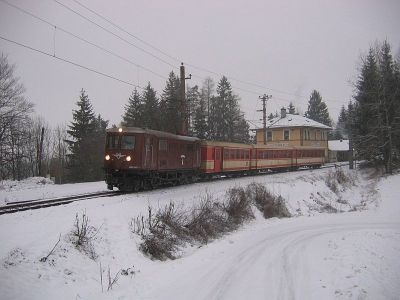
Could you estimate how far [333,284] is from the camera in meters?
10.8

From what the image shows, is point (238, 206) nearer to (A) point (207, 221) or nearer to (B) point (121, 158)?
(A) point (207, 221)

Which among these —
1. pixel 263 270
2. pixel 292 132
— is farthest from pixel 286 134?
pixel 263 270

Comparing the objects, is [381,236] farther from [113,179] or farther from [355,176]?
[355,176]

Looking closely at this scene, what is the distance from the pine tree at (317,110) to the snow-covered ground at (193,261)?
308 feet

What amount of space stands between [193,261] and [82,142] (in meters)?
40.9

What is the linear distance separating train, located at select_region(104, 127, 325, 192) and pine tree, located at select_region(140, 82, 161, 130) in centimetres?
1607

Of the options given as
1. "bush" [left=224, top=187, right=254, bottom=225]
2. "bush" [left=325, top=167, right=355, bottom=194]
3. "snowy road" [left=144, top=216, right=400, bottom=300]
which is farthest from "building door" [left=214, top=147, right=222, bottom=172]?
"snowy road" [left=144, top=216, right=400, bottom=300]

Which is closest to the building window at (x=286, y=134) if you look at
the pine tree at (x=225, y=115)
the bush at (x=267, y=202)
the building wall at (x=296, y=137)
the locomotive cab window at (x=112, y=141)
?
the building wall at (x=296, y=137)

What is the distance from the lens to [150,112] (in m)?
48.8

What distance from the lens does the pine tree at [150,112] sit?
156 ft

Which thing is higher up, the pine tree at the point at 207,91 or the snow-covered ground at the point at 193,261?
the pine tree at the point at 207,91

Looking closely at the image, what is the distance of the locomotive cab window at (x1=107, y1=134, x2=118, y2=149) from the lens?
19.8 metres

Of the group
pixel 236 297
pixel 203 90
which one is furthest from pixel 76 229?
pixel 203 90

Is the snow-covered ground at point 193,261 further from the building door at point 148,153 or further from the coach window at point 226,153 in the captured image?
the coach window at point 226,153
